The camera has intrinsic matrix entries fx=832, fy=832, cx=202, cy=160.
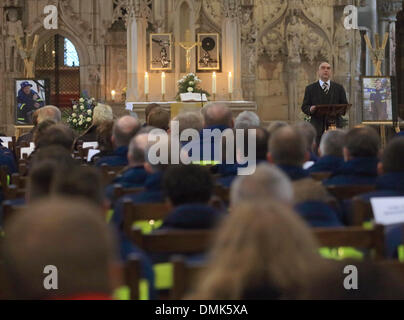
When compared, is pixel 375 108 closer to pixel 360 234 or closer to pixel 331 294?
pixel 360 234

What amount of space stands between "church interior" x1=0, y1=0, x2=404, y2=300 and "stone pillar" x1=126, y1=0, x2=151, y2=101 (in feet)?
0.09

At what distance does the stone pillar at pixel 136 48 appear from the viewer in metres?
15.1

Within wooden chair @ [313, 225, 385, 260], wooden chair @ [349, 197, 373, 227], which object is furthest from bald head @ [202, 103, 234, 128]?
wooden chair @ [313, 225, 385, 260]

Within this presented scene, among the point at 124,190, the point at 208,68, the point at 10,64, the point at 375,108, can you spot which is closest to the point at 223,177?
the point at 124,190

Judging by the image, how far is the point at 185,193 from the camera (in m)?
3.96

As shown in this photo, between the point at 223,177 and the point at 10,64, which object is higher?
the point at 10,64

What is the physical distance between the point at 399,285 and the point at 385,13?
1820 cm

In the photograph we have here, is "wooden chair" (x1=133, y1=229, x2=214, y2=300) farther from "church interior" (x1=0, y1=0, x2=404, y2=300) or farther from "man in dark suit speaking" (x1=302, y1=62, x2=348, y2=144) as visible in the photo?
"man in dark suit speaking" (x1=302, y1=62, x2=348, y2=144)

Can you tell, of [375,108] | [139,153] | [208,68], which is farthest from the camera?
[208,68]

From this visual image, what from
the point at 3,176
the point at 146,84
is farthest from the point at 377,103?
the point at 3,176

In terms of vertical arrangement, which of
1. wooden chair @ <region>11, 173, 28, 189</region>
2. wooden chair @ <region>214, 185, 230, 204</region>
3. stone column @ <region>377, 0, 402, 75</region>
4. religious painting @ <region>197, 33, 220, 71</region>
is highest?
stone column @ <region>377, 0, 402, 75</region>

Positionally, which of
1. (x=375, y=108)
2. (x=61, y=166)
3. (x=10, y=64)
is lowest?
(x=61, y=166)

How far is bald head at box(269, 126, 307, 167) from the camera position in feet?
15.8

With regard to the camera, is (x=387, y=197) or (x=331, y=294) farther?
(x=387, y=197)
